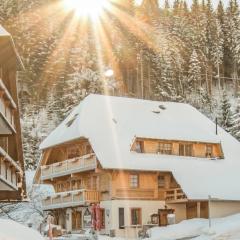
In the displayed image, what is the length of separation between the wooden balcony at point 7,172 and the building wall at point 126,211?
18.6 m

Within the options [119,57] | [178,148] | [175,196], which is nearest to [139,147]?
[178,148]

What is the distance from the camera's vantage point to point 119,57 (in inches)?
4614

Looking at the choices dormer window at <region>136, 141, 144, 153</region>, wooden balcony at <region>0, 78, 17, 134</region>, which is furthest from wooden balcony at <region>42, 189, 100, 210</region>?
wooden balcony at <region>0, 78, 17, 134</region>

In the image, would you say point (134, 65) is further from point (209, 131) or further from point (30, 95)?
point (209, 131)

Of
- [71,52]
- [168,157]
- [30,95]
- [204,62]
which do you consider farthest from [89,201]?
[204,62]

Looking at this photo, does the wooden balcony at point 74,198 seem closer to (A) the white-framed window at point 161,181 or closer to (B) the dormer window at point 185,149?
(A) the white-framed window at point 161,181

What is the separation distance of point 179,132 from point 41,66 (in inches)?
2340

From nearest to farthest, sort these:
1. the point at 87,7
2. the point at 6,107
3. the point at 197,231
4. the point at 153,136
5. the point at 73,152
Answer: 1. the point at 6,107
2. the point at 197,231
3. the point at 153,136
4. the point at 73,152
5. the point at 87,7

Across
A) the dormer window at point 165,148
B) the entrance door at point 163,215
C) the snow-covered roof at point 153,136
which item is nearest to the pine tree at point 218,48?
the snow-covered roof at point 153,136

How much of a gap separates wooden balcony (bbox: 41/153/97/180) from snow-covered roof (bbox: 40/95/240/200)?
1.13 m

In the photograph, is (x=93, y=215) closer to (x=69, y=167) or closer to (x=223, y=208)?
(x=69, y=167)

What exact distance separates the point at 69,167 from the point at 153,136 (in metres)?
7.62

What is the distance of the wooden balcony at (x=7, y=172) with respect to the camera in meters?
24.4

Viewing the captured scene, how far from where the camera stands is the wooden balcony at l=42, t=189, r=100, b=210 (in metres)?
49.4
